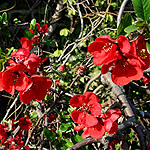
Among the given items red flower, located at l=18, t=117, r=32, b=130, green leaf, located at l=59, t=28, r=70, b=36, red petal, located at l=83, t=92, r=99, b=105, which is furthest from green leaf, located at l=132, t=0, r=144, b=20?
green leaf, located at l=59, t=28, r=70, b=36

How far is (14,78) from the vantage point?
820 mm

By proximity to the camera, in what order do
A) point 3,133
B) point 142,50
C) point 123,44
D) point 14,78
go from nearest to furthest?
point 123,44 → point 142,50 → point 14,78 → point 3,133

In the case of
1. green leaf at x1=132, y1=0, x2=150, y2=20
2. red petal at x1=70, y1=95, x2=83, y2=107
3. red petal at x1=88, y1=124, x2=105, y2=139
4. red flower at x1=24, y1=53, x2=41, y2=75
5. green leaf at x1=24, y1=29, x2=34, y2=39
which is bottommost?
red petal at x1=88, y1=124, x2=105, y2=139

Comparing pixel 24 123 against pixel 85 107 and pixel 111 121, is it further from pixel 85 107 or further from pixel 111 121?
pixel 111 121

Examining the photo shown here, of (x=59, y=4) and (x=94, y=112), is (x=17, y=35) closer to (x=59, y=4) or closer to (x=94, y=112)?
(x=59, y=4)

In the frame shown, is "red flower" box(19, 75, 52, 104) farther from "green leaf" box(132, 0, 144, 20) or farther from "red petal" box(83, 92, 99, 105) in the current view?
"green leaf" box(132, 0, 144, 20)

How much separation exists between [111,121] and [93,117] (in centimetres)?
9

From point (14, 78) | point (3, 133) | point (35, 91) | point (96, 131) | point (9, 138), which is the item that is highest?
point (14, 78)

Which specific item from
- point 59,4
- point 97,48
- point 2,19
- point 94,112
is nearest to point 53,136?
point 94,112

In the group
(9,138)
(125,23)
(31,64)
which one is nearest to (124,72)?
(125,23)

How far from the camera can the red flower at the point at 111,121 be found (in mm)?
803

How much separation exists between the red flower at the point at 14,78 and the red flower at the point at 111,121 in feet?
1.39

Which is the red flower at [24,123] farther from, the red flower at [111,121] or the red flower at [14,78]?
the red flower at [111,121]

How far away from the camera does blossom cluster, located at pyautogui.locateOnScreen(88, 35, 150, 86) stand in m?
0.64
